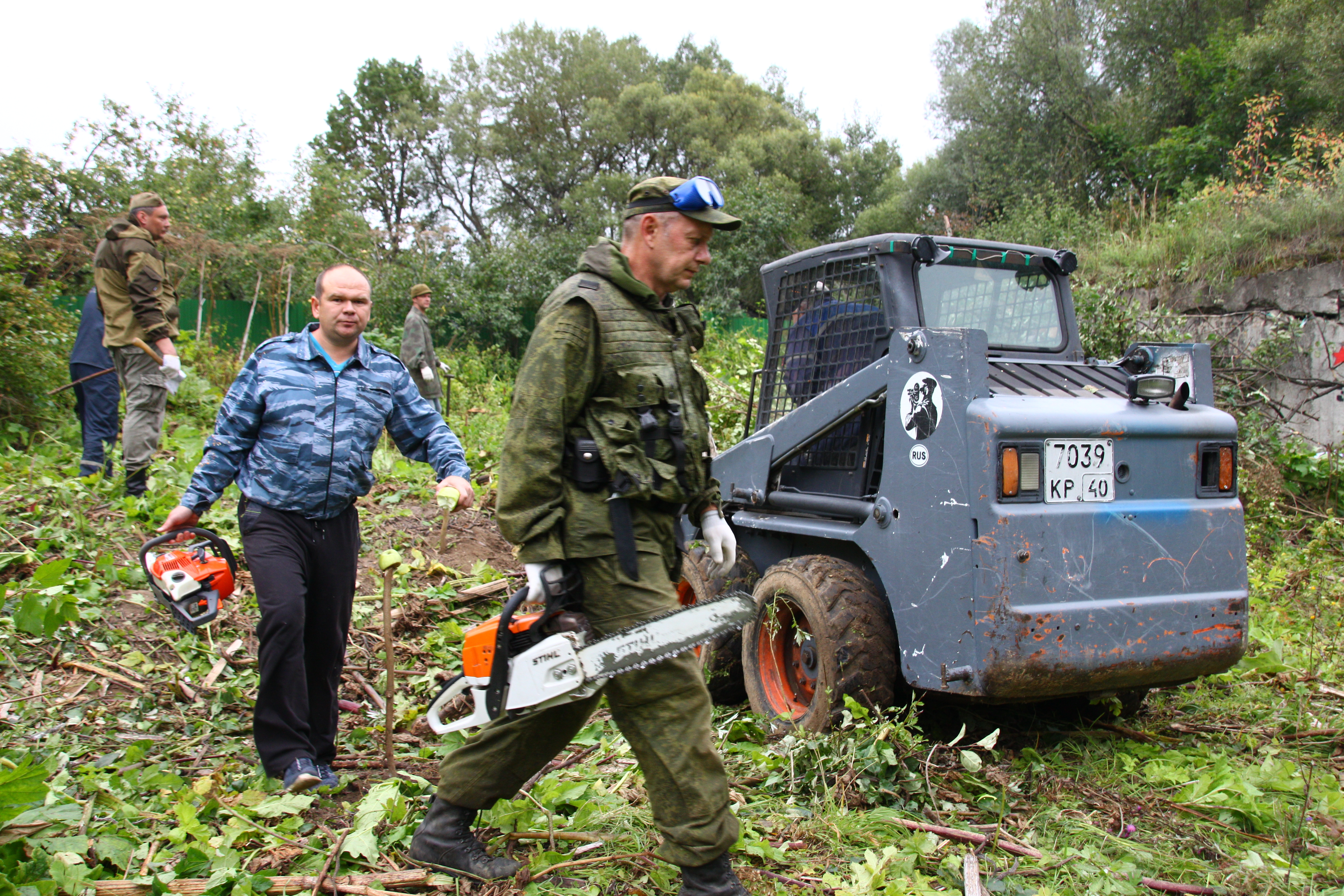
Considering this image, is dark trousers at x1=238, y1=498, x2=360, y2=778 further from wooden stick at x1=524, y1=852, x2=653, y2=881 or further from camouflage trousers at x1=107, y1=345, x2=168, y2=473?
camouflage trousers at x1=107, y1=345, x2=168, y2=473

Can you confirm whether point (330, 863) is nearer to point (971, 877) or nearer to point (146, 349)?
point (971, 877)

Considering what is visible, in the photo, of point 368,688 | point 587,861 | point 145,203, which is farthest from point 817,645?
point 145,203

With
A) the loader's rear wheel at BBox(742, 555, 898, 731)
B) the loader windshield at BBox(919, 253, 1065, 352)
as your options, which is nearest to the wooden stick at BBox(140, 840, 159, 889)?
the loader's rear wheel at BBox(742, 555, 898, 731)

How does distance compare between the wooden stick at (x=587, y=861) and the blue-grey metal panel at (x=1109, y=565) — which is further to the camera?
the blue-grey metal panel at (x=1109, y=565)

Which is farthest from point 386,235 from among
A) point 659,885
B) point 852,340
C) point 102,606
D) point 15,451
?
point 659,885

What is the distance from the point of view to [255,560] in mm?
3146

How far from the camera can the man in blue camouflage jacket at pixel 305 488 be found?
10.3ft

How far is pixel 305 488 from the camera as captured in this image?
323 centimetres

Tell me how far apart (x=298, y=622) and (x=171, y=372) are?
12.8 ft

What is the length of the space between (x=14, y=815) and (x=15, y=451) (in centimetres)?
615

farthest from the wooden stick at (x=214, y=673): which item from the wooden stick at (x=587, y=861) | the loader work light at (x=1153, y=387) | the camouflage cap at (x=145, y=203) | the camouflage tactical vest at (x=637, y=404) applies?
the loader work light at (x=1153, y=387)

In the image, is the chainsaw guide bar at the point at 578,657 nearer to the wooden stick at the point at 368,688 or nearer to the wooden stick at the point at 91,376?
the wooden stick at the point at 368,688

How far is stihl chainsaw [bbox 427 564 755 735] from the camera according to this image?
240cm

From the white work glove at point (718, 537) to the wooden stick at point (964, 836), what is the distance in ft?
3.36
